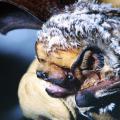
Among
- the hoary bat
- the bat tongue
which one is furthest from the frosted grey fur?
the bat tongue

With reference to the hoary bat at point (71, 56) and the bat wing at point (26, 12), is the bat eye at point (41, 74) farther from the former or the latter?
the bat wing at point (26, 12)

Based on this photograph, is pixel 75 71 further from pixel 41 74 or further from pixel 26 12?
pixel 26 12

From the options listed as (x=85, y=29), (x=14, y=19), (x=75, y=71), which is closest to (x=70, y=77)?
(x=75, y=71)

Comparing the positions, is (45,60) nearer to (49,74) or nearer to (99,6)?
(49,74)

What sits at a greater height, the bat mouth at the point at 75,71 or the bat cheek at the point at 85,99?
the bat mouth at the point at 75,71

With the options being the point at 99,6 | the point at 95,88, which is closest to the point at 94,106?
the point at 95,88

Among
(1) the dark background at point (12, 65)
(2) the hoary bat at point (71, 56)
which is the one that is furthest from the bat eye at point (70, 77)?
(1) the dark background at point (12, 65)

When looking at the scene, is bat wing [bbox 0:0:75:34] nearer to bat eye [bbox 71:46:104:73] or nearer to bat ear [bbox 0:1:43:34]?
bat ear [bbox 0:1:43:34]
